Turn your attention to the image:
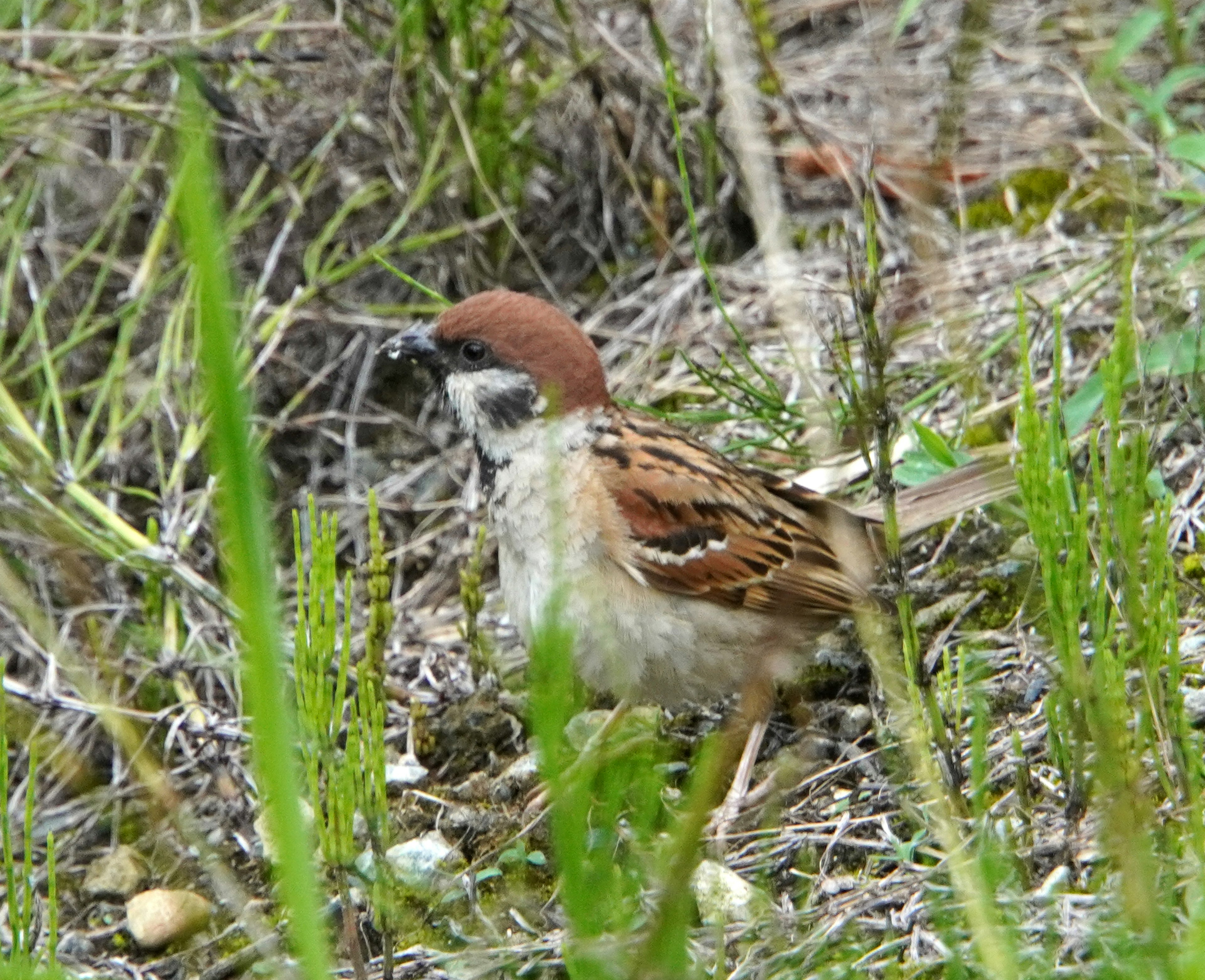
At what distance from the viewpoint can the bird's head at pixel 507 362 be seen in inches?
142

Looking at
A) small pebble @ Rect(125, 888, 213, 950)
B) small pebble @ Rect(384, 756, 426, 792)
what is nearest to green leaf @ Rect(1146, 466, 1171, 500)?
small pebble @ Rect(384, 756, 426, 792)

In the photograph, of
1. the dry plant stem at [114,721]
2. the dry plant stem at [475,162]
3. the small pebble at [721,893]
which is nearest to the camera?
the small pebble at [721,893]

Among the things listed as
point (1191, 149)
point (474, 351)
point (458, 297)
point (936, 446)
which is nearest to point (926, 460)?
point (936, 446)

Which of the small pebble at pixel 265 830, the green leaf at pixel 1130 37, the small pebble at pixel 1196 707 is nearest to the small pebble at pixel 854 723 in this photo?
the small pebble at pixel 1196 707

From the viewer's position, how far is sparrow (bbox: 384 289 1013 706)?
3381mm

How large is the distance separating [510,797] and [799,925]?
3.47 feet

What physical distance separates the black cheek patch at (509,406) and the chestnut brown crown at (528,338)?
36 millimetres

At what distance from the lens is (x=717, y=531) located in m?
3.57

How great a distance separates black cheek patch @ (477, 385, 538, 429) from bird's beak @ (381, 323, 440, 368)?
0.60 feet

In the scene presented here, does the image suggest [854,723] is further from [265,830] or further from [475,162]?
[475,162]

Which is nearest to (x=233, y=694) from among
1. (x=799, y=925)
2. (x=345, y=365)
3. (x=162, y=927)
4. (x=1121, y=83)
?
(x=162, y=927)

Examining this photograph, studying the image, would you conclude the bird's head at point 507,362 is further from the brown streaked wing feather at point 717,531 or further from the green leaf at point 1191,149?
the green leaf at point 1191,149

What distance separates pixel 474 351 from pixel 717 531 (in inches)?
29.2

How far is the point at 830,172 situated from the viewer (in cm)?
510
